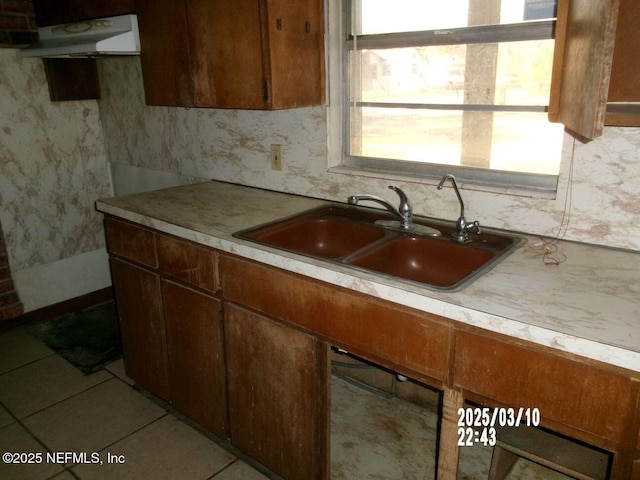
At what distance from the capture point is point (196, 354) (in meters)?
2.03

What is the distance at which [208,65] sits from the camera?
2.06 meters

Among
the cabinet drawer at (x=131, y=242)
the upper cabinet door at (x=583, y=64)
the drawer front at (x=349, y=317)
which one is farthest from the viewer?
the cabinet drawer at (x=131, y=242)

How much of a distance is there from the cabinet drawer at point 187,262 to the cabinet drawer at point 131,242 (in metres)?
0.06

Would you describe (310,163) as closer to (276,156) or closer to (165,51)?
(276,156)

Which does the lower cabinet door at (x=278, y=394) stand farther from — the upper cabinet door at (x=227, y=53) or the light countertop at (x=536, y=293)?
the upper cabinet door at (x=227, y=53)

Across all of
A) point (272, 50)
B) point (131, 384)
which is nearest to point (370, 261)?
point (272, 50)

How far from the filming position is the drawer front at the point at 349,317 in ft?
4.34

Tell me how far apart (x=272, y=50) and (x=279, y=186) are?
708mm

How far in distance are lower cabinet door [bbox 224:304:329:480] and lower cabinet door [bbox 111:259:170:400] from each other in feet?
1.52

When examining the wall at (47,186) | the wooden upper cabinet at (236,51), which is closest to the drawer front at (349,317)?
the wooden upper cabinet at (236,51)

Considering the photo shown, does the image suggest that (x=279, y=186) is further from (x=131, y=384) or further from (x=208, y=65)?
(x=131, y=384)

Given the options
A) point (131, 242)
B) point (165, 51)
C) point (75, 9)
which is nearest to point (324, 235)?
point (131, 242)

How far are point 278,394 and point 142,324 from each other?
86 centimetres

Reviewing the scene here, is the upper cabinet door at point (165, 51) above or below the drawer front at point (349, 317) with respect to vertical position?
above
